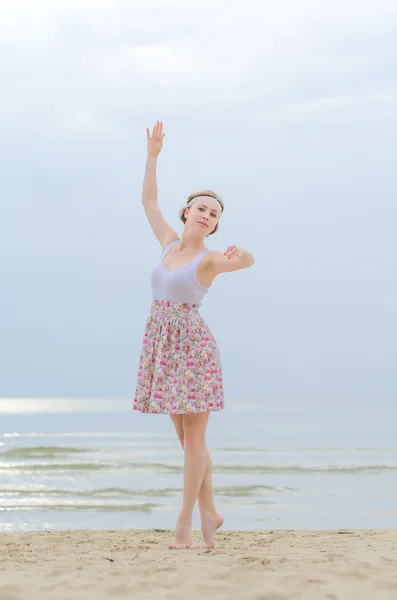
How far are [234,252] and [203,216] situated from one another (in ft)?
1.54

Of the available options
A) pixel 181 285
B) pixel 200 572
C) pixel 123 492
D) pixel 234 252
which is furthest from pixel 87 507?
pixel 200 572

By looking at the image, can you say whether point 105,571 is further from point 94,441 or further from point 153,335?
point 94,441

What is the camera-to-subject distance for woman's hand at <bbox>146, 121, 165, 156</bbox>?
198 inches

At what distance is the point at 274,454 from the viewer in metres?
19.0

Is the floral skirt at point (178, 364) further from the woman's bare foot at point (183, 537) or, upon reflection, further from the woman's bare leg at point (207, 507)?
the woman's bare foot at point (183, 537)

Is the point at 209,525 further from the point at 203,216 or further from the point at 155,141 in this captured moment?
the point at 155,141

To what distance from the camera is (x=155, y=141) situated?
16.6 feet

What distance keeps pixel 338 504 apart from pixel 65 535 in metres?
5.04

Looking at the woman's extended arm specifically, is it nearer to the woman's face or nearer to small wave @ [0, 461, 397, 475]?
the woman's face

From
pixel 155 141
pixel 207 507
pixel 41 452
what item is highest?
pixel 155 141

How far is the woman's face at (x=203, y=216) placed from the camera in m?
4.75

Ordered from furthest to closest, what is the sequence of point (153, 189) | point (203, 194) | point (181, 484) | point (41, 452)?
point (41, 452) < point (181, 484) < point (153, 189) < point (203, 194)

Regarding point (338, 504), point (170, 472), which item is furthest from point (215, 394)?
point (170, 472)

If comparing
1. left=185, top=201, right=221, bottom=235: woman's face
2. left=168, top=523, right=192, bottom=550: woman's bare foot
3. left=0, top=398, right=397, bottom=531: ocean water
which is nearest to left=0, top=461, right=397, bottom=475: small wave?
left=0, top=398, right=397, bottom=531: ocean water
